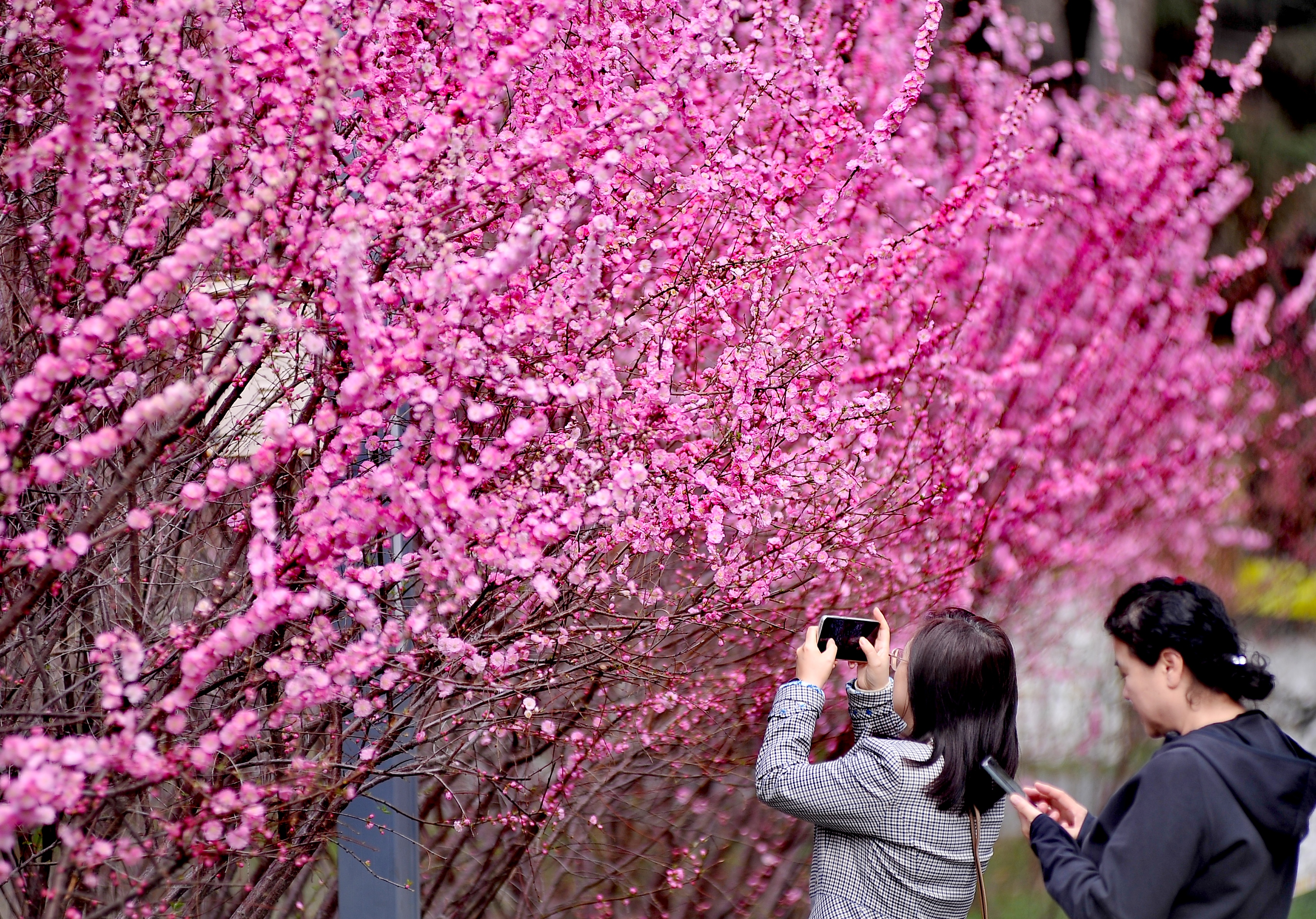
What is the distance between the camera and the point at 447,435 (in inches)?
90.0

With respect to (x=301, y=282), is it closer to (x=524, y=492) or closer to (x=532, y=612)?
(x=524, y=492)

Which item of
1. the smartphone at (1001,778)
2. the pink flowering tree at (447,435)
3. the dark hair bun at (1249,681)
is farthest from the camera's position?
the smartphone at (1001,778)

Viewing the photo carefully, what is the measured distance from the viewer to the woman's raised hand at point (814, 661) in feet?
8.17

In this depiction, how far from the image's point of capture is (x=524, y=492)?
8.14ft

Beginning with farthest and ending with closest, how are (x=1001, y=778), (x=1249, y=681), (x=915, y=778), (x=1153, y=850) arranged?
(x=915, y=778), (x=1001, y=778), (x=1249, y=681), (x=1153, y=850)

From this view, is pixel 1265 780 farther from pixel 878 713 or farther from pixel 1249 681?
pixel 878 713

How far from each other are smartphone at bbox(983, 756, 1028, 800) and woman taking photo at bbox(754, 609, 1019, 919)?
4 cm

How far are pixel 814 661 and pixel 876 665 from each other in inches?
5.7

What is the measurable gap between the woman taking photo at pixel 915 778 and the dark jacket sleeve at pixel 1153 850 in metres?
0.47

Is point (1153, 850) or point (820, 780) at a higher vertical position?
point (1153, 850)

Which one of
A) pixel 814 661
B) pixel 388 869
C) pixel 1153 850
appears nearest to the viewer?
pixel 1153 850

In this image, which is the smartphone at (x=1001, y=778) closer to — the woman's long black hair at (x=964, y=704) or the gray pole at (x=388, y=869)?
the woman's long black hair at (x=964, y=704)

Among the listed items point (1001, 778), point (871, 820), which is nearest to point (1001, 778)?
point (1001, 778)

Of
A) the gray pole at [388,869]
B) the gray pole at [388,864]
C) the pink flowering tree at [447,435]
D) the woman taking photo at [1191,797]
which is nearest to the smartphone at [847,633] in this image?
the pink flowering tree at [447,435]
